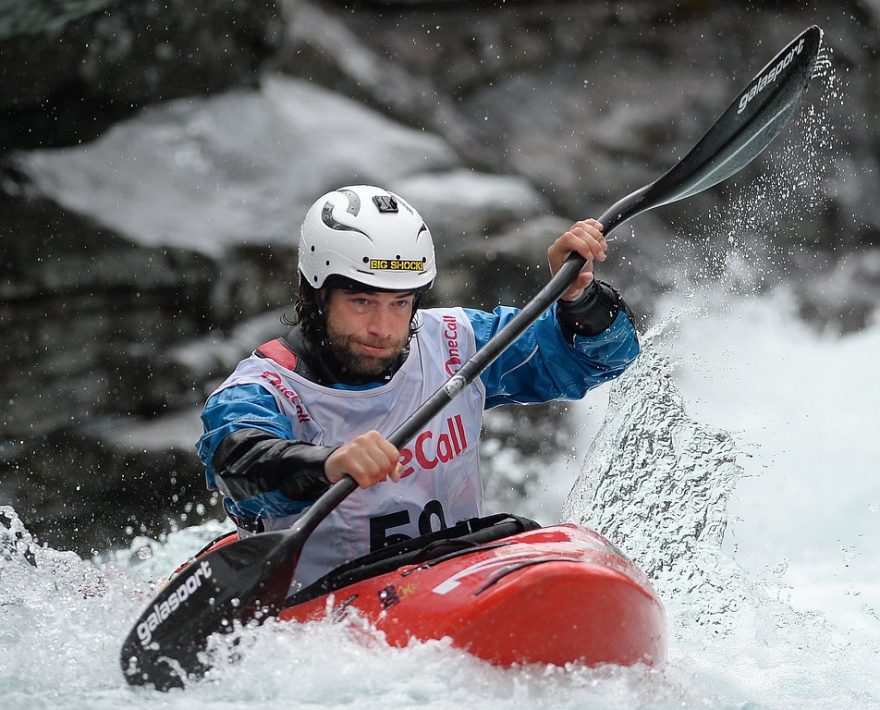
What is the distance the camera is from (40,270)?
659cm

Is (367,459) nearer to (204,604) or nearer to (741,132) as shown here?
(204,604)

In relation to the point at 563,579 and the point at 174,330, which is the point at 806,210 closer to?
the point at 174,330

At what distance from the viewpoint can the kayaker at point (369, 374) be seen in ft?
10.1

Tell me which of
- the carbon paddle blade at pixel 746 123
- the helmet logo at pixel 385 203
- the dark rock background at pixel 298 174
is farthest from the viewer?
the dark rock background at pixel 298 174

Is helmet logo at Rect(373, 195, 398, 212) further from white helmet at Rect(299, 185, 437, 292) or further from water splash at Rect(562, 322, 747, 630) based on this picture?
water splash at Rect(562, 322, 747, 630)

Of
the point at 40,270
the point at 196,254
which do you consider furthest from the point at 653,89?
the point at 40,270

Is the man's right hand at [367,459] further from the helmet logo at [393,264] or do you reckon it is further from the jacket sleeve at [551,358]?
the jacket sleeve at [551,358]

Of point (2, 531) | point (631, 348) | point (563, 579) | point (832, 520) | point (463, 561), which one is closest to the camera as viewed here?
point (563, 579)

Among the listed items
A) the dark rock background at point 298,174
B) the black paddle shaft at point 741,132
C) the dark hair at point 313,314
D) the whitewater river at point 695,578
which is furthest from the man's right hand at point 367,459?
the dark rock background at point 298,174

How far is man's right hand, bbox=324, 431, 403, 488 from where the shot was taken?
2.70m

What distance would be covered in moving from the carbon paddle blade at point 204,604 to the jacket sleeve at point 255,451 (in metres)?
0.13

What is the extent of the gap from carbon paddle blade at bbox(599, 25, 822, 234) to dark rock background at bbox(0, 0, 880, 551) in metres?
3.46

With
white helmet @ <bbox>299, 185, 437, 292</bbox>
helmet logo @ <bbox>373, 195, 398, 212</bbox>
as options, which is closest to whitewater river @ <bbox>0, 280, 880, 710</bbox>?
white helmet @ <bbox>299, 185, 437, 292</bbox>

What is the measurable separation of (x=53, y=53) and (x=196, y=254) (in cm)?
142
